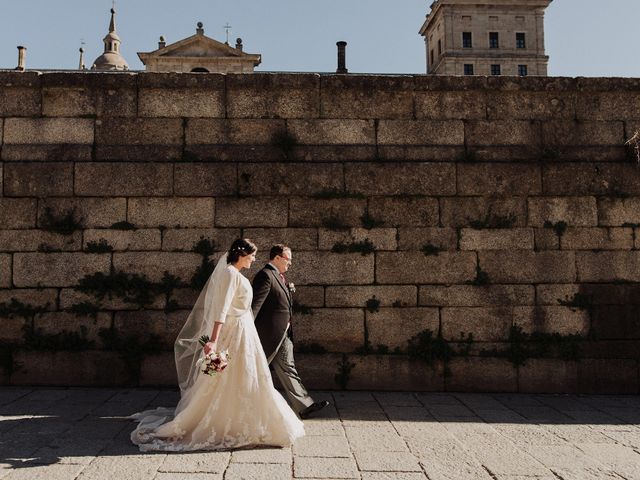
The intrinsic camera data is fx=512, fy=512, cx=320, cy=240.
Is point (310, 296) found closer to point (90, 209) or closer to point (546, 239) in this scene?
point (90, 209)

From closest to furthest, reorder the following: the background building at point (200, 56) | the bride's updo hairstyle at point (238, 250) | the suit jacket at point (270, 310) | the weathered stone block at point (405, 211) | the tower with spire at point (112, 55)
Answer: the bride's updo hairstyle at point (238, 250)
the suit jacket at point (270, 310)
the weathered stone block at point (405, 211)
the background building at point (200, 56)
the tower with spire at point (112, 55)

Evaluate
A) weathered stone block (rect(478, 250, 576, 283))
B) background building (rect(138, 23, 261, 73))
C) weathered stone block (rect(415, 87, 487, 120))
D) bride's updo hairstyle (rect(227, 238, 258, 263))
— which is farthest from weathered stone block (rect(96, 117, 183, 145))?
background building (rect(138, 23, 261, 73))

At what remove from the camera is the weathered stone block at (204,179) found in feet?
22.5

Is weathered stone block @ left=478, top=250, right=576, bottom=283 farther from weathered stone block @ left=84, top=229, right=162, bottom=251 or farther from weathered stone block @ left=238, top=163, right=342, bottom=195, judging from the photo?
weathered stone block @ left=84, top=229, right=162, bottom=251

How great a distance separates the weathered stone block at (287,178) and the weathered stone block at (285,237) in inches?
19.8

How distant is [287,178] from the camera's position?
273 inches

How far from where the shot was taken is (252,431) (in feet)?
14.7

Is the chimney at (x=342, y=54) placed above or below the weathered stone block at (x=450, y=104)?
above

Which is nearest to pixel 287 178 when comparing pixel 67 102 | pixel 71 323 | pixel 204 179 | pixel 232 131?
pixel 232 131

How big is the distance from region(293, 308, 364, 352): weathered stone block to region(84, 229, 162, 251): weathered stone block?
7.13ft

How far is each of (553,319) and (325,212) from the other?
133 inches

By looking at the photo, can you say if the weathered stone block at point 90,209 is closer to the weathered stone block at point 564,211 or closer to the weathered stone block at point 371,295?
the weathered stone block at point 371,295

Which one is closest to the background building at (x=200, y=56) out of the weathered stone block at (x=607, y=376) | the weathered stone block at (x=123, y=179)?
the weathered stone block at (x=123, y=179)

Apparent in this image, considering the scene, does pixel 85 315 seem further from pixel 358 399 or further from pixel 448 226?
pixel 448 226
